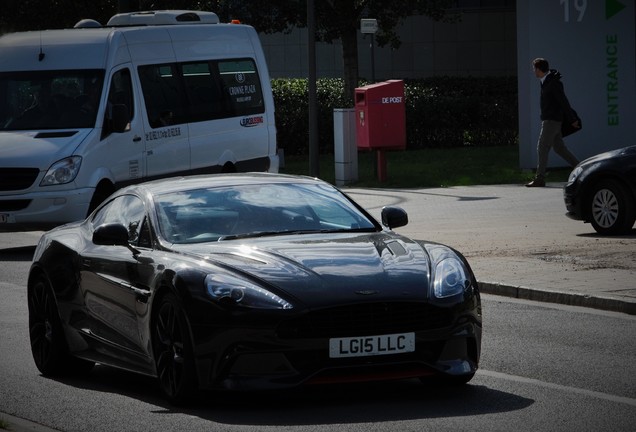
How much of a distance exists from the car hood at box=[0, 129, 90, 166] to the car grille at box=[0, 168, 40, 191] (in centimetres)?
7

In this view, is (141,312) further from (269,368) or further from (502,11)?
(502,11)

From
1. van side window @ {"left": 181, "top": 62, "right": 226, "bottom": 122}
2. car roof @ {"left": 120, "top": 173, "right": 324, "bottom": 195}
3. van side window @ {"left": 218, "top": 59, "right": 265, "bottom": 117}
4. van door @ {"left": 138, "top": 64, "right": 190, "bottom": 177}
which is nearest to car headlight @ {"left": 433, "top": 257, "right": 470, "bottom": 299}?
car roof @ {"left": 120, "top": 173, "right": 324, "bottom": 195}

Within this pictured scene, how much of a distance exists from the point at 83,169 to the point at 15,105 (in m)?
1.42

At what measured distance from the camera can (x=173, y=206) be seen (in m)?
9.62

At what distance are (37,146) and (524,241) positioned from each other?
19.3ft

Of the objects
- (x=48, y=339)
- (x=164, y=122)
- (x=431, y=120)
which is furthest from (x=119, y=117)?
(x=431, y=120)

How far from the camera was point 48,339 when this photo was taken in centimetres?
1018

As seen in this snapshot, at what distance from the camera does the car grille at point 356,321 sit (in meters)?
8.12

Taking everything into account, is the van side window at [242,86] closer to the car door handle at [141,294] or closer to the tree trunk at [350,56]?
the car door handle at [141,294]

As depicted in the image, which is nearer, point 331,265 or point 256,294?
point 256,294

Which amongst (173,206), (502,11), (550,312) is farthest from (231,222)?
(502,11)

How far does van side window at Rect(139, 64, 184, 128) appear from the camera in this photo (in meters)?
20.2

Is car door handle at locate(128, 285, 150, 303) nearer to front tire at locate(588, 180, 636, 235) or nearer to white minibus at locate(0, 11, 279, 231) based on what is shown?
front tire at locate(588, 180, 636, 235)

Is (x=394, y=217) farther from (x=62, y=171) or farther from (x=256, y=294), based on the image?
(x=62, y=171)
